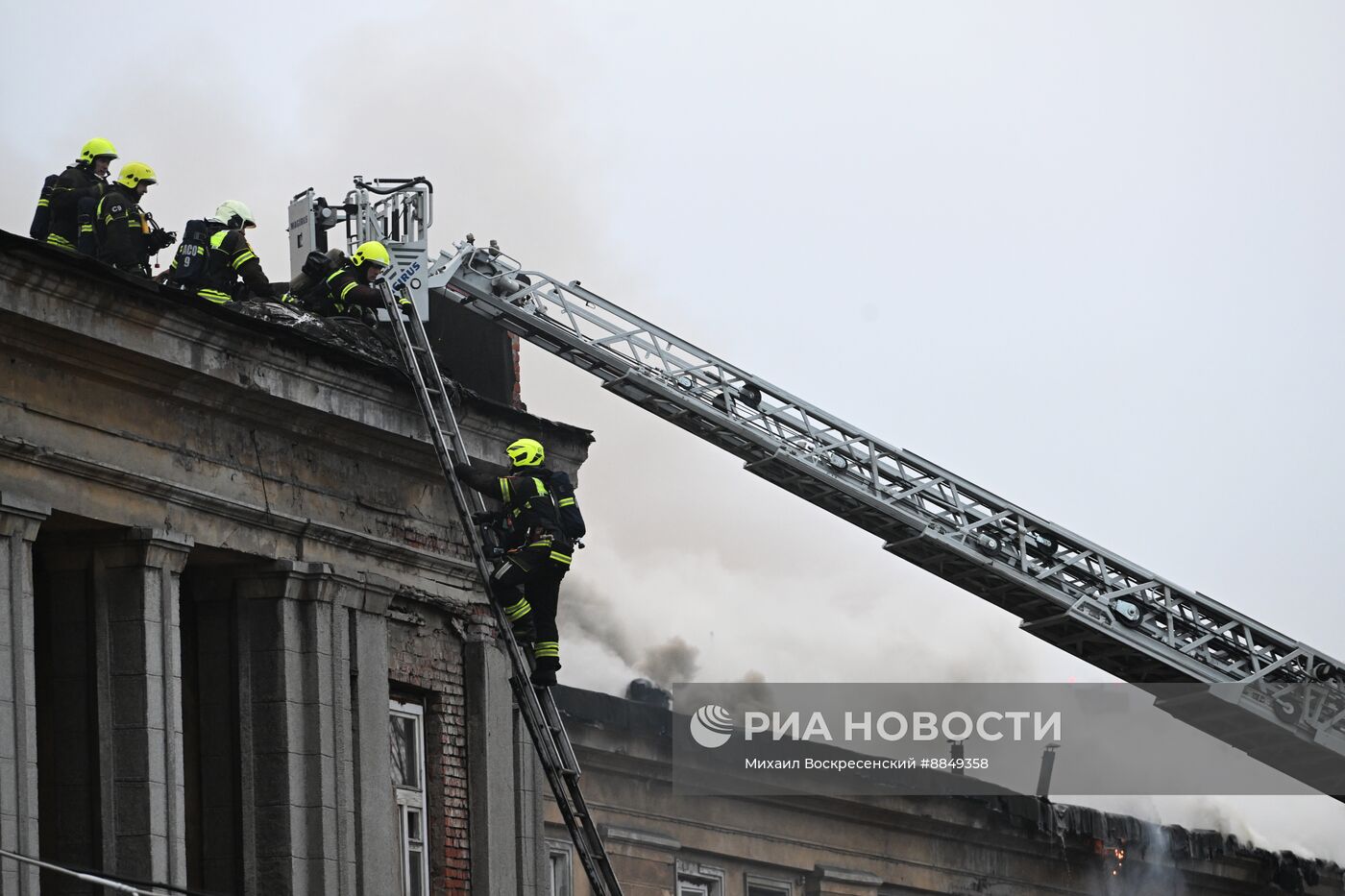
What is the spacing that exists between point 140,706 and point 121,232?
3.48 m

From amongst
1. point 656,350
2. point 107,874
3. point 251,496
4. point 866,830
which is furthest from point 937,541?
point 107,874

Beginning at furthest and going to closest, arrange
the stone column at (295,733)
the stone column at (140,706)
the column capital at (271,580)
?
the column capital at (271,580) → the stone column at (295,733) → the stone column at (140,706)

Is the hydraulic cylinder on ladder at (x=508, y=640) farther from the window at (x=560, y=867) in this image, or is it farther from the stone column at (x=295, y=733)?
the window at (x=560, y=867)

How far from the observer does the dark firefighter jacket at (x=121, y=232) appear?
582 inches

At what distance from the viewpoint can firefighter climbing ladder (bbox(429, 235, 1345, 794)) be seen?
19.6 metres

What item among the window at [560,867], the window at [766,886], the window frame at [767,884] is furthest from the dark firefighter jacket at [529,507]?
the window at [766,886]

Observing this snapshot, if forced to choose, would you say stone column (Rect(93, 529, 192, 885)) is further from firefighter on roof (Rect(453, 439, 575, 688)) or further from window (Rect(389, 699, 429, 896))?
firefighter on roof (Rect(453, 439, 575, 688))

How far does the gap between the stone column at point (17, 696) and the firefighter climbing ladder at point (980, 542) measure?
6.94 metres

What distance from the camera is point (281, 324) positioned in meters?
14.7

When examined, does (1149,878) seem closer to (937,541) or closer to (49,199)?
(937,541)

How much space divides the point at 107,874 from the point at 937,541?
9.99 m

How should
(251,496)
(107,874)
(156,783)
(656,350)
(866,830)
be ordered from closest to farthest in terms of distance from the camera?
(107,874)
(156,783)
(251,496)
(656,350)
(866,830)

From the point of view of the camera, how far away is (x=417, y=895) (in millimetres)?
14750

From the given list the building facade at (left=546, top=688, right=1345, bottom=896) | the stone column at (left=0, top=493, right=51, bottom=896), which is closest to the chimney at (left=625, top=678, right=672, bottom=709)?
the building facade at (left=546, top=688, right=1345, bottom=896)
